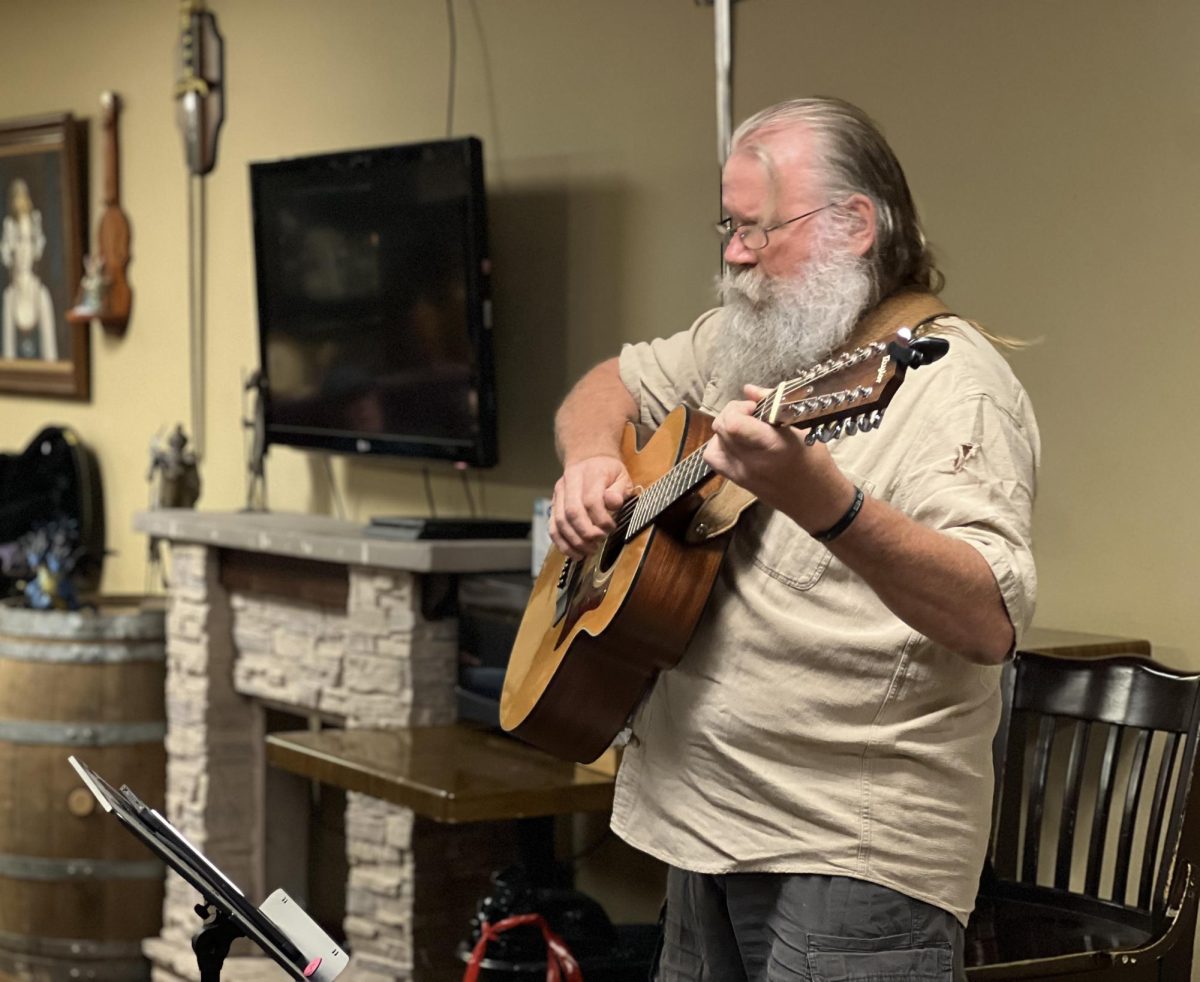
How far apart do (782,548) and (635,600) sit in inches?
6.4

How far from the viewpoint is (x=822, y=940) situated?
5.48ft

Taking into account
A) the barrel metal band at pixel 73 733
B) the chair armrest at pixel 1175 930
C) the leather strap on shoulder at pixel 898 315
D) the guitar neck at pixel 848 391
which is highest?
the leather strap on shoulder at pixel 898 315

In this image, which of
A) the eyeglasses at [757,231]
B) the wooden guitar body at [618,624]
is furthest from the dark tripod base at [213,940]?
the eyeglasses at [757,231]

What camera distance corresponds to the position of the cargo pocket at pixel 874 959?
167 centimetres

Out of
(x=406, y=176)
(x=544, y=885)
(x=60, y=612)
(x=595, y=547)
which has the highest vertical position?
(x=406, y=176)

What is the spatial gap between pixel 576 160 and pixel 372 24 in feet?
2.77

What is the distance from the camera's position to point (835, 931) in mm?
1668

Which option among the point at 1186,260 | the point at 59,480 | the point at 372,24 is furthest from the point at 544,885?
the point at 59,480

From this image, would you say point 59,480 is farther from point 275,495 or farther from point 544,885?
point 544,885

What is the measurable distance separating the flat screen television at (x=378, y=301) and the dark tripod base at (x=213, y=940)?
2.05 metres

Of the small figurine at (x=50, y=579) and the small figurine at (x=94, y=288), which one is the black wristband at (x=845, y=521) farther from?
the small figurine at (x=94, y=288)

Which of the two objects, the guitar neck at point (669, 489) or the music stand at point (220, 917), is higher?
the guitar neck at point (669, 489)

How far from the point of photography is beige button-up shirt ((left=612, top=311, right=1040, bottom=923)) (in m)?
1.65

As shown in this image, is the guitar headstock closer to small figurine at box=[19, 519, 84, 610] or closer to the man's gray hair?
the man's gray hair
